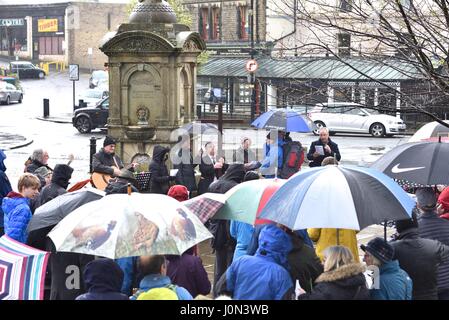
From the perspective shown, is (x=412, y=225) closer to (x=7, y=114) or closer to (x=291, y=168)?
(x=291, y=168)

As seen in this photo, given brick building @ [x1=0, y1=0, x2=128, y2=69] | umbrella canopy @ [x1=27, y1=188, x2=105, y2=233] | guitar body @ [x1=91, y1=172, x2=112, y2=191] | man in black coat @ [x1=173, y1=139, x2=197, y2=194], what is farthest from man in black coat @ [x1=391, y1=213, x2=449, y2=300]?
brick building @ [x1=0, y1=0, x2=128, y2=69]

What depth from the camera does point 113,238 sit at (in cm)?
778

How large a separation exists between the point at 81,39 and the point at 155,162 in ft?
235

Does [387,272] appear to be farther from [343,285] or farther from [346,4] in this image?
[346,4]

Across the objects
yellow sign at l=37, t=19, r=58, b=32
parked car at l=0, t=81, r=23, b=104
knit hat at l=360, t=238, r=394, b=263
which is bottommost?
knit hat at l=360, t=238, r=394, b=263

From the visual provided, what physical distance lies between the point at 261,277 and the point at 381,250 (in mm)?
1112

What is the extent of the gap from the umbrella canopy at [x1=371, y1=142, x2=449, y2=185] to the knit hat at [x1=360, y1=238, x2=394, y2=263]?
8.86 feet

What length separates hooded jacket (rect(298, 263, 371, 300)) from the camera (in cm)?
710

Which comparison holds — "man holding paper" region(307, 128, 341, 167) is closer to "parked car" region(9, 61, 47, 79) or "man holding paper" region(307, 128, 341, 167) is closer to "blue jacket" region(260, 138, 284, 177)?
"blue jacket" region(260, 138, 284, 177)

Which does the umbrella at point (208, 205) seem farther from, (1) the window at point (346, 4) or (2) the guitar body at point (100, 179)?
(2) the guitar body at point (100, 179)

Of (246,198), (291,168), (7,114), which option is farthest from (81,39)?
(246,198)

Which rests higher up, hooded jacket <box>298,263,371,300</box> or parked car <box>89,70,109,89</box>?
parked car <box>89,70,109,89</box>

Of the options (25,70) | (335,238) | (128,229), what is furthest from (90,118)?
(25,70)

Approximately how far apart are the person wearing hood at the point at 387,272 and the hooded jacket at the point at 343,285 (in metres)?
0.80
